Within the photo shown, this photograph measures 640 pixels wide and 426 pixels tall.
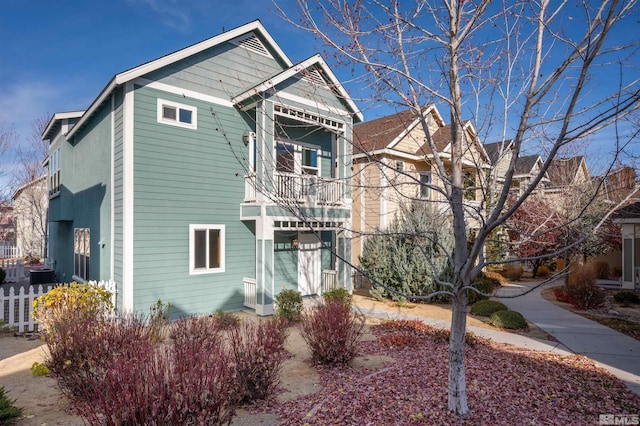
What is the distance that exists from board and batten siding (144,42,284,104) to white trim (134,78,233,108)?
0.09 m

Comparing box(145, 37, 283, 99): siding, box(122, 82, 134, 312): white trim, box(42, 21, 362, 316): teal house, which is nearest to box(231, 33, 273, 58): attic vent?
box(42, 21, 362, 316): teal house

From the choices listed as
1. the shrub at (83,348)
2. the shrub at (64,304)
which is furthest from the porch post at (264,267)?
the shrub at (83,348)

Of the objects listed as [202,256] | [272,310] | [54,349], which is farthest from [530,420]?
[202,256]

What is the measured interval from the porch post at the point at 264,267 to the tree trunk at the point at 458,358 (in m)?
7.02

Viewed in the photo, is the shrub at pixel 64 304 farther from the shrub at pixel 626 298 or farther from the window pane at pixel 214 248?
the shrub at pixel 626 298

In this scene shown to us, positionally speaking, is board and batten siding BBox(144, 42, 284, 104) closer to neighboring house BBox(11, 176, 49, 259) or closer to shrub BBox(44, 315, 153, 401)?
shrub BBox(44, 315, 153, 401)

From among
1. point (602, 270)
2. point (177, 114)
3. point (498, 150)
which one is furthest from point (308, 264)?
point (602, 270)

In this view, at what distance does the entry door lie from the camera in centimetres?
1302

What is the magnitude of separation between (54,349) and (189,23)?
889 centimetres

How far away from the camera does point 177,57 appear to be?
1004 centimetres

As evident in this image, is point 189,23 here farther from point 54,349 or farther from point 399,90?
point 54,349

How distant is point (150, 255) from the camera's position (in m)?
9.62

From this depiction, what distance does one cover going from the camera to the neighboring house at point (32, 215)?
87.0 ft

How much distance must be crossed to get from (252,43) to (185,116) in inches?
143
